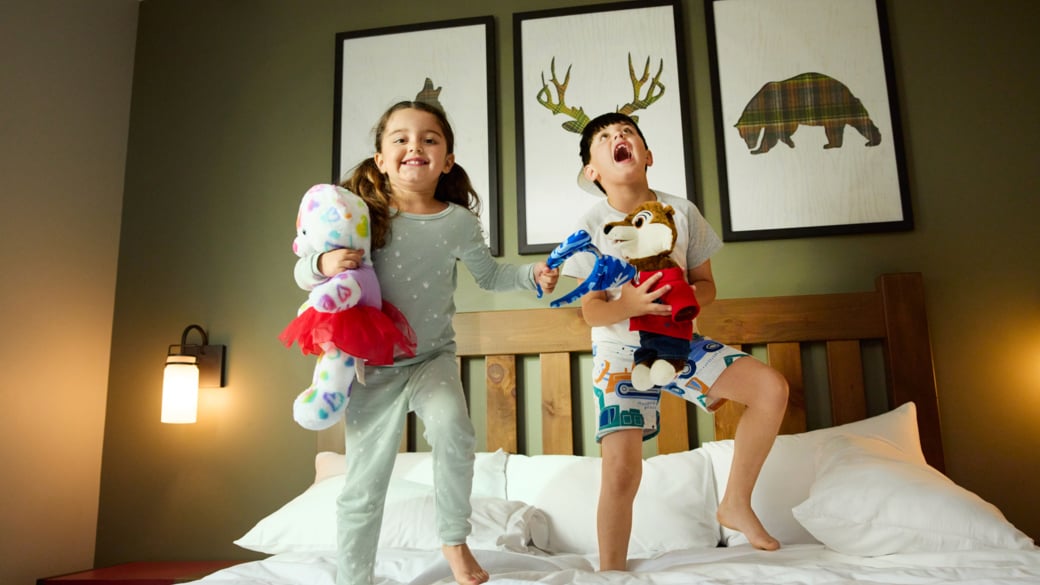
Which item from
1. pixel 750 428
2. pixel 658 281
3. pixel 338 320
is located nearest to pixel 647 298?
pixel 658 281

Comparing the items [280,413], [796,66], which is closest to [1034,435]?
[796,66]

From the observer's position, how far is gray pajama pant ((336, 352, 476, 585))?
4.08ft

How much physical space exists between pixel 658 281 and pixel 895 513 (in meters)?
0.59

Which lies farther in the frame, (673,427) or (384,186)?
(673,427)

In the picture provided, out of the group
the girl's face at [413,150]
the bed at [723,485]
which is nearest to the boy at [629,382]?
the bed at [723,485]

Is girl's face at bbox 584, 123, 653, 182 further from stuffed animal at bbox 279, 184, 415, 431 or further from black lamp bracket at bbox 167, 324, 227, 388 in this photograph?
black lamp bracket at bbox 167, 324, 227, 388

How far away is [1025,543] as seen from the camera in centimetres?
114

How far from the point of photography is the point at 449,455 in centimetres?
128

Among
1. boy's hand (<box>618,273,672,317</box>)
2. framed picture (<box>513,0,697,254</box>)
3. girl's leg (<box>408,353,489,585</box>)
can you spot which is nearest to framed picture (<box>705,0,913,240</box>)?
framed picture (<box>513,0,697,254</box>)

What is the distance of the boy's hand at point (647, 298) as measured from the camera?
125cm

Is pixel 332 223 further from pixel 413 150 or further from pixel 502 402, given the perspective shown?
pixel 502 402

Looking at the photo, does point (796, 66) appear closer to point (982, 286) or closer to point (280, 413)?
point (982, 286)

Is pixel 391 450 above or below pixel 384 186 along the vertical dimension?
below

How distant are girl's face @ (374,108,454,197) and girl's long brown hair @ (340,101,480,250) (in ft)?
0.06
